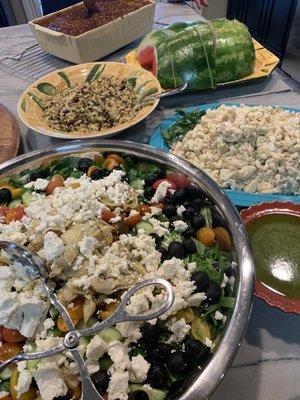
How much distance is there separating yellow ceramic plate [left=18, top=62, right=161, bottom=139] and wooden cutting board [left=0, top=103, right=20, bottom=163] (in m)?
0.08

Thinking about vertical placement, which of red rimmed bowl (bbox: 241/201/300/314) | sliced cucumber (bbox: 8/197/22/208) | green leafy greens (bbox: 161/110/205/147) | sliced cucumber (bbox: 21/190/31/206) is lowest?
green leafy greens (bbox: 161/110/205/147)

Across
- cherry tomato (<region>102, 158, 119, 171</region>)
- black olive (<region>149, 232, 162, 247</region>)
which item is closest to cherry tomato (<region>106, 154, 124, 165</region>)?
cherry tomato (<region>102, 158, 119, 171</region>)

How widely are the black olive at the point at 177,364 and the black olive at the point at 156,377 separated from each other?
0.07ft

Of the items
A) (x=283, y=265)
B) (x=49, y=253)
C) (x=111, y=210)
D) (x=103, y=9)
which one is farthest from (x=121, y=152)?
(x=103, y=9)

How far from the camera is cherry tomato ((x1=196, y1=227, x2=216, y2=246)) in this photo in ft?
3.07

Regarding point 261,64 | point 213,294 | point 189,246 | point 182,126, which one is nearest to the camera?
point 213,294

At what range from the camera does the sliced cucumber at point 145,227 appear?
0.94m

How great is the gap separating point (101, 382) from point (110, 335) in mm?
90

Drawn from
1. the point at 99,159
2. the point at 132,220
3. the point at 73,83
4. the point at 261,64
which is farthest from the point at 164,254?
the point at 261,64

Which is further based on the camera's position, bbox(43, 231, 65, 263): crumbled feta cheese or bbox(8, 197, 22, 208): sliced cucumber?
bbox(8, 197, 22, 208): sliced cucumber

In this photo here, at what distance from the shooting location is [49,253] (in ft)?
2.64

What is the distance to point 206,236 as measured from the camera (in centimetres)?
94

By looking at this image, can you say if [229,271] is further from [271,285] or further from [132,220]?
[132,220]

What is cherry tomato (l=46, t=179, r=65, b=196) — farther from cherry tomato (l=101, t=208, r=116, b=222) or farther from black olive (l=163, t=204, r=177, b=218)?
black olive (l=163, t=204, r=177, b=218)
